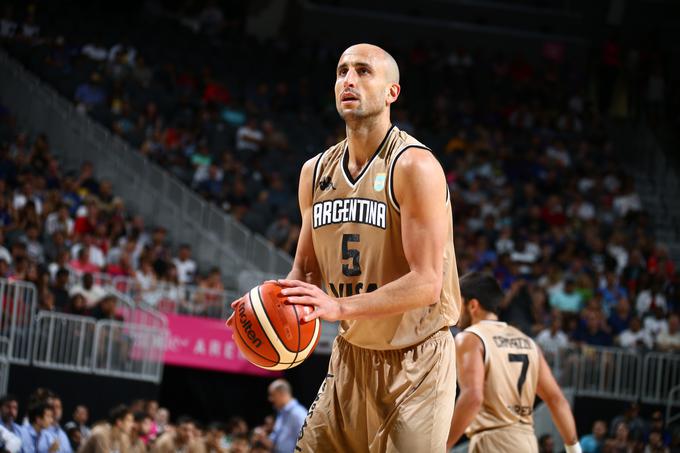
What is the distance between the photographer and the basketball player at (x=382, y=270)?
4.50 m

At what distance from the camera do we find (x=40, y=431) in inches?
404

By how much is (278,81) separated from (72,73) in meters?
4.61

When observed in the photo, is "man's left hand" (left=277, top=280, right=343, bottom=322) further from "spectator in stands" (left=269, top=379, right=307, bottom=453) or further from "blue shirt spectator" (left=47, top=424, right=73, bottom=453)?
"spectator in stands" (left=269, top=379, right=307, bottom=453)

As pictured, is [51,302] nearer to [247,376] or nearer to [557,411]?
[247,376]

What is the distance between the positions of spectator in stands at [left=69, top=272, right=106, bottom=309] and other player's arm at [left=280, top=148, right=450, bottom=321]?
931 centimetres

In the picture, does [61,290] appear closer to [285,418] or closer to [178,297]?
[178,297]

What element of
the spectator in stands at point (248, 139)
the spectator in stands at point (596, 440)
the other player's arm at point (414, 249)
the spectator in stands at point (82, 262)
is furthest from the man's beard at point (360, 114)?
the spectator in stands at point (248, 139)

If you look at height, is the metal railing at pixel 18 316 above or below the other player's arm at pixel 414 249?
below

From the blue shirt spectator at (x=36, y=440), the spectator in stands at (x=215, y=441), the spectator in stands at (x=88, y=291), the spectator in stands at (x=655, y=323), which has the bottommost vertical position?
the spectator in stands at (x=215, y=441)

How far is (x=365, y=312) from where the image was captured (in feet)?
14.1

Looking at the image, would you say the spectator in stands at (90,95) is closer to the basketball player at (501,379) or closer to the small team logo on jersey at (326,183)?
the basketball player at (501,379)

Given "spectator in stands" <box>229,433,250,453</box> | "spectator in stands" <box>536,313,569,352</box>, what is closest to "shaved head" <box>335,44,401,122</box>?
"spectator in stands" <box>229,433,250,453</box>

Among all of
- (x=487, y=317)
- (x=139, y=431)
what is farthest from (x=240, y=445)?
(x=487, y=317)

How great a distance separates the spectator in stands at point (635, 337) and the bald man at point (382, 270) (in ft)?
40.1
